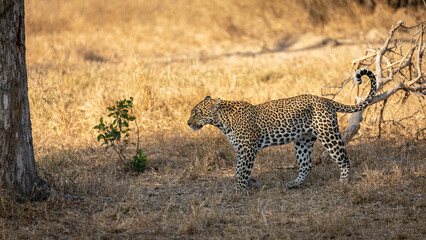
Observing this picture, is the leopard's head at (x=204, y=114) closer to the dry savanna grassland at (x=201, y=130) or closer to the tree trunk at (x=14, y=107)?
the dry savanna grassland at (x=201, y=130)

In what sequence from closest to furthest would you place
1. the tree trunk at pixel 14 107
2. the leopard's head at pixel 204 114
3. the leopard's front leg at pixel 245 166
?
the tree trunk at pixel 14 107 → the leopard's front leg at pixel 245 166 → the leopard's head at pixel 204 114

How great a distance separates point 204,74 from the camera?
12.5 meters

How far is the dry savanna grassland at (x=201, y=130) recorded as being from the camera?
5281 millimetres

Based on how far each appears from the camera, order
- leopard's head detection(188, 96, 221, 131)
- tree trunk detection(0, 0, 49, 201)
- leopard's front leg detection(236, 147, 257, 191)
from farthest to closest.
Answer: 1. leopard's head detection(188, 96, 221, 131)
2. leopard's front leg detection(236, 147, 257, 191)
3. tree trunk detection(0, 0, 49, 201)

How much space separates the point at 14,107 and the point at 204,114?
8.07ft

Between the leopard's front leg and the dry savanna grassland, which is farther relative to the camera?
the leopard's front leg

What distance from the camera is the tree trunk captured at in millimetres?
5227

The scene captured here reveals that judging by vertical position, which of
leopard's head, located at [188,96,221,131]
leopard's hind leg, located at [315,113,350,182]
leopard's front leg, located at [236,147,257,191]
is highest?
leopard's head, located at [188,96,221,131]

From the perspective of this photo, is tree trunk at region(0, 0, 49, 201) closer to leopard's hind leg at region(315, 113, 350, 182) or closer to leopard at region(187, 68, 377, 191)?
leopard at region(187, 68, 377, 191)

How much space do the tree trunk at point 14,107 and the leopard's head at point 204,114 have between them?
2.23 meters

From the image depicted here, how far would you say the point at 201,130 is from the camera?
9062 millimetres

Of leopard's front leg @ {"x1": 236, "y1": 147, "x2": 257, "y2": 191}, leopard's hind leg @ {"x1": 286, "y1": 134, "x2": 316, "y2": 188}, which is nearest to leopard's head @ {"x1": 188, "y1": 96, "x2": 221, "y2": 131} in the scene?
leopard's front leg @ {"x1": 236, "y1": 147, "x2": 257, "y2": 191}

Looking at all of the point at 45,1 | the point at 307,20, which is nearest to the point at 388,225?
the point at 307,20

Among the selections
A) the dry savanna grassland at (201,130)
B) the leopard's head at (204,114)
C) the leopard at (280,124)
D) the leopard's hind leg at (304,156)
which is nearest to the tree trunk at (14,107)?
the dry savanna grassland at (201,130)
